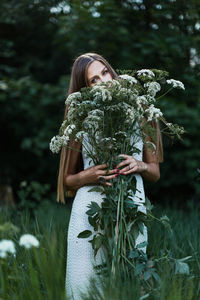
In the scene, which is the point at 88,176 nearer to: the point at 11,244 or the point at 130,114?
the point at 130,114

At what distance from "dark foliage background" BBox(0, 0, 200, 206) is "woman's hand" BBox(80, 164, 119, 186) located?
1.71m

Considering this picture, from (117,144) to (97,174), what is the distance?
0.21 m

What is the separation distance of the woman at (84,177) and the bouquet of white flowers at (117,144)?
61mm

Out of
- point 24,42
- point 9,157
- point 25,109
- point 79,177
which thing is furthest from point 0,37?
point 79,177

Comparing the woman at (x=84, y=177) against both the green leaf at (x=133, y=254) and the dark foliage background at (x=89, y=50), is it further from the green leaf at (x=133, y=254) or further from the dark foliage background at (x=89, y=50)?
the dark foliage background at (x=89, y=50)

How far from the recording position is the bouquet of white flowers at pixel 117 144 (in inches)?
74.8

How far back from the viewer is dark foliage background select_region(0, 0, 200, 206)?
378cm

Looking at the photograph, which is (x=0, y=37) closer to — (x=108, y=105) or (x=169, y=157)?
(x=169, y=157)

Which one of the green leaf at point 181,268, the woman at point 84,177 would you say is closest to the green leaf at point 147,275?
the green leaf at point 181,268

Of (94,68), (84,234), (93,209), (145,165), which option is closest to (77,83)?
(94,68)

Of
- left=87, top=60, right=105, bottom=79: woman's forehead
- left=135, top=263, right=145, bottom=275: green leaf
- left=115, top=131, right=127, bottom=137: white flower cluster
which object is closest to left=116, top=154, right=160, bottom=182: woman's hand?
left=115, top=131, right=127, bottom=137: white flower cluster

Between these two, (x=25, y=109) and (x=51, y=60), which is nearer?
(x=25, y=109)

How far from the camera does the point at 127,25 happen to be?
4.46 metres

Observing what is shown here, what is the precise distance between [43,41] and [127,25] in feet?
7.34
